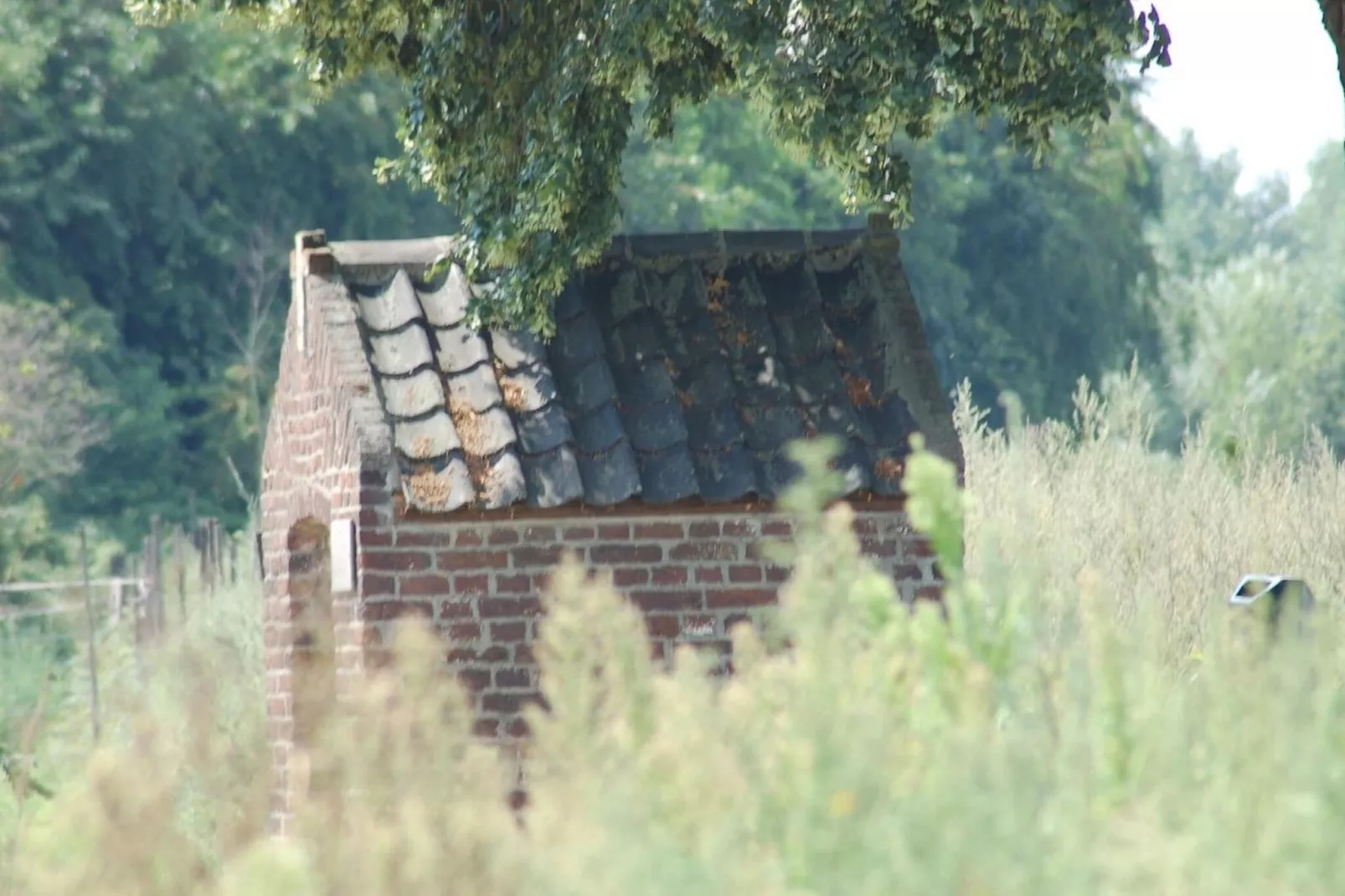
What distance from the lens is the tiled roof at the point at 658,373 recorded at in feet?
25.3

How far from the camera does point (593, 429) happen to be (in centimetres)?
786

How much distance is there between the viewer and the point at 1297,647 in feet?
10.6

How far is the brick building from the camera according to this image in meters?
7.68

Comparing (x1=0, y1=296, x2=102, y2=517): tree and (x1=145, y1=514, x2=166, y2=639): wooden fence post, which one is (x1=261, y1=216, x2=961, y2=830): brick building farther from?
(x1=0, y1=296, x2=102, y2=517): tree

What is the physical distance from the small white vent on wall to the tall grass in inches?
136

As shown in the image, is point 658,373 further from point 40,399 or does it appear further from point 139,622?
point 40,399

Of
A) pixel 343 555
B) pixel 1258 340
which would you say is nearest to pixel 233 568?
pixel 343 555

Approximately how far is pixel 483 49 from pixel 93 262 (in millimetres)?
25297

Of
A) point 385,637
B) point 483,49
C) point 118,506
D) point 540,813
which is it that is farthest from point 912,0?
point 118,506

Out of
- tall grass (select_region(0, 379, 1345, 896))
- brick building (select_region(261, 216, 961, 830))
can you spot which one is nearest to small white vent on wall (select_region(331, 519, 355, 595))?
brick building (select_region(261, 216, 961, 830))

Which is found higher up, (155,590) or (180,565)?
(180,565)

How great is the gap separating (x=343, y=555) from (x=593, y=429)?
0.98 meters

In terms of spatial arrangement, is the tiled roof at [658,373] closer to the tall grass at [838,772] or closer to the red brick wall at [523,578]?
the red brick wall at [523,578]

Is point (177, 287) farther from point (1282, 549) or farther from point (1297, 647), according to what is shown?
point (1297, 647)
